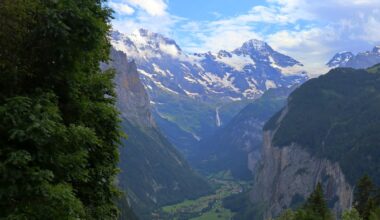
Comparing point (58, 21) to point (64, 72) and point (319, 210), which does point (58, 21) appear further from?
point (319, 210)

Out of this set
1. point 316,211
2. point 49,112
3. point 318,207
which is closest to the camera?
point 49,112

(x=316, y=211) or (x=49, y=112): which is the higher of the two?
(x=49, y=112)

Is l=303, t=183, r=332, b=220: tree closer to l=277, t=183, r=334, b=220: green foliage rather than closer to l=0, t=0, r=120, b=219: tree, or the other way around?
l=277, t=183, r=334, b=220: green foliage

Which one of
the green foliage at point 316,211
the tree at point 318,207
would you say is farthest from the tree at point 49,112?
the tree at point 318,207

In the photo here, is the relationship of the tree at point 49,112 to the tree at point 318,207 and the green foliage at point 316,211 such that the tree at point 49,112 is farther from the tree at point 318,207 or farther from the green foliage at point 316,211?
the tree at point 318,207

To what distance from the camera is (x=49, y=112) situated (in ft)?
62.8

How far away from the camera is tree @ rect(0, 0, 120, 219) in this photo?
58.2 ft

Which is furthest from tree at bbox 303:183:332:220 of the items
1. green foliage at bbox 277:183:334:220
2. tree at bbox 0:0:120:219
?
tree at bbox 0:0:120:219

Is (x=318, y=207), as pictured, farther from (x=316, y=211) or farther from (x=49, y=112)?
(x=49, y=112)

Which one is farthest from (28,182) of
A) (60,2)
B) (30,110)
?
(60,2)

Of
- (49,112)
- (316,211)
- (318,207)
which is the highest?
(49,112)

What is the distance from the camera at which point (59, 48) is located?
66.8 feet

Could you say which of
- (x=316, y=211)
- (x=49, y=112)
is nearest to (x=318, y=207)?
(x=316, y=211)

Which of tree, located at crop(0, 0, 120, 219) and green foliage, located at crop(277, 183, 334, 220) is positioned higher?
tree, located at crop(0, 0, 120, 219)
